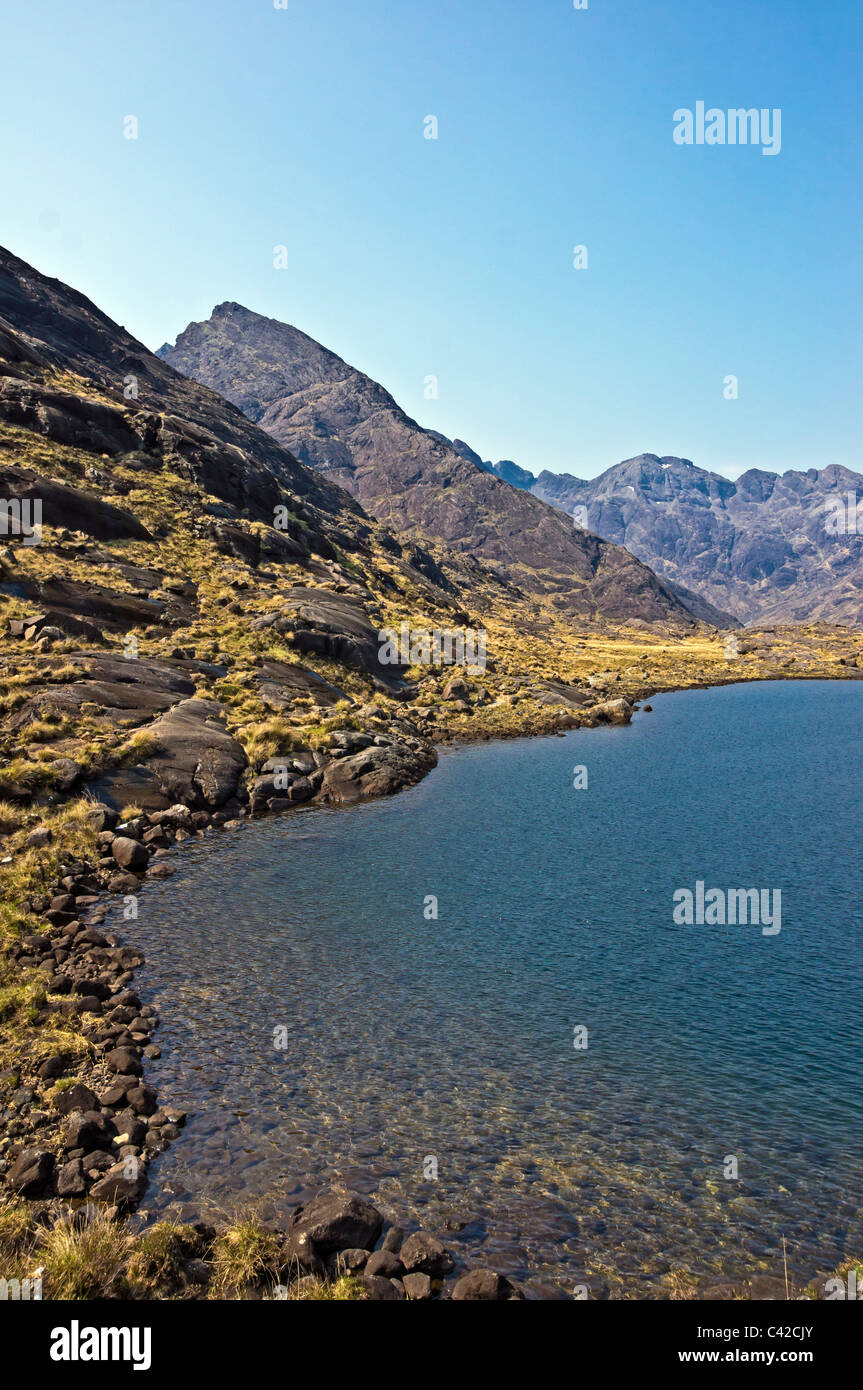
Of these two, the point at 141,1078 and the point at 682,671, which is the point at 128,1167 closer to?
the point at 141,1078

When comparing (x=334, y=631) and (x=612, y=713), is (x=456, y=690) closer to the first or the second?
(x=334, y=631)

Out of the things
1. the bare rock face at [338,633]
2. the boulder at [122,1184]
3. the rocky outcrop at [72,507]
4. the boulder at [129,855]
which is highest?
the rocky outcrop at [72,507]

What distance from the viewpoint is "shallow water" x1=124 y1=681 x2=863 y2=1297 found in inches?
632

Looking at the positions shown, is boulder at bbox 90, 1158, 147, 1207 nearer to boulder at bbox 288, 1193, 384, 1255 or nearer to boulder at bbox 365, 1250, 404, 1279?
boulder at bbox 288, 1193, 384, 1255

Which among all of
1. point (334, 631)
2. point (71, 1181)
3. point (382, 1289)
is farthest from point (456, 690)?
point (382, 1289)

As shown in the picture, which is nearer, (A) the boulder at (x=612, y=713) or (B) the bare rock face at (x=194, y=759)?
(B) the bare rock face at (x=194, y=759)

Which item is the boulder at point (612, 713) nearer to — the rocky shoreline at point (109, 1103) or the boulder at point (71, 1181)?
the rocky shoreline at point (109, 1103)

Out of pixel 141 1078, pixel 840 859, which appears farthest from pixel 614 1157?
pixel 840 859

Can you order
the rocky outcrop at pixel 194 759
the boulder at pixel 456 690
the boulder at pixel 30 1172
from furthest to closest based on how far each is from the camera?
1. the boulder at pixel 456 690
2. the rocky outcrop at pixel 194 759
3. the boulder at pixel 30 1172

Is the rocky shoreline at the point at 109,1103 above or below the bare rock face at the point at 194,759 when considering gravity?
below

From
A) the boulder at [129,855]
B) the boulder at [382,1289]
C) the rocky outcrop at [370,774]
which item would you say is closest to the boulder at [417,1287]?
the boulder at [382,1289]

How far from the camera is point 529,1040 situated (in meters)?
22.8

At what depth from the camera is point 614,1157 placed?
17.8m

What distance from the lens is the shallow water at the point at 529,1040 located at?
16047 millimetres
